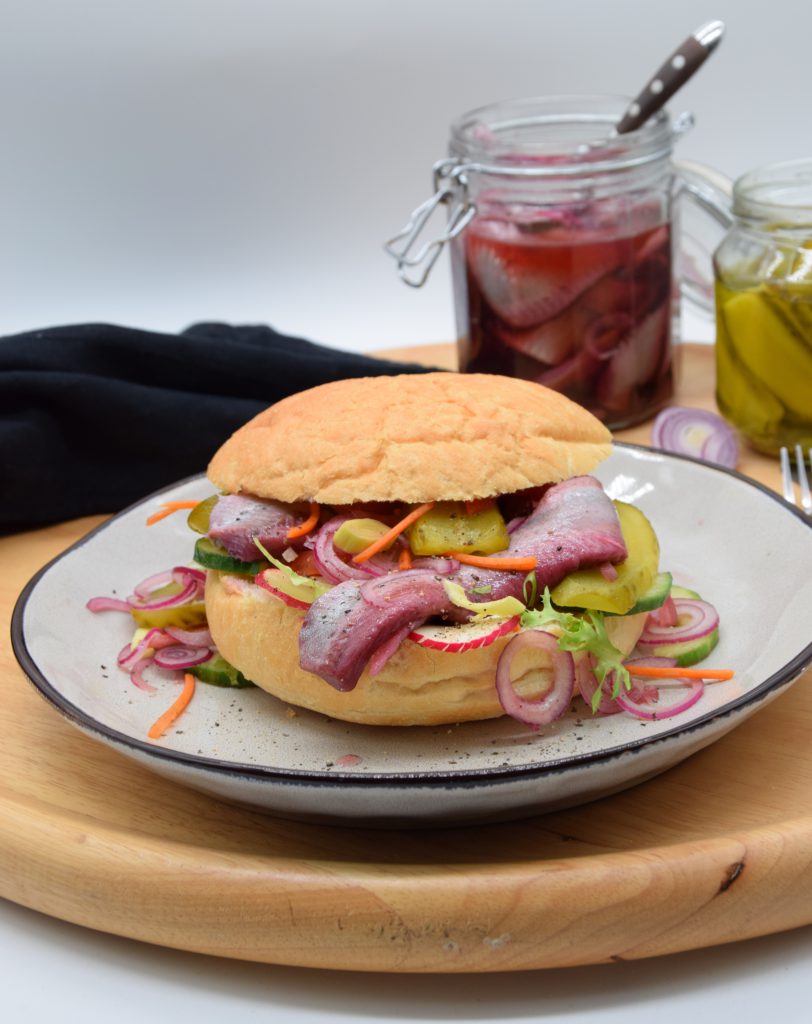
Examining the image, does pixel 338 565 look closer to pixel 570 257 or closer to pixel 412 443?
pixel 412 443

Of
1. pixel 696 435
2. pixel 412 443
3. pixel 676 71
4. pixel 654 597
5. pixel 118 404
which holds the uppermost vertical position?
pixel 676 71

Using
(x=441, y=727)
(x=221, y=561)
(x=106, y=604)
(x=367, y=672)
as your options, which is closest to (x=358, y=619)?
(x=367, y=672)

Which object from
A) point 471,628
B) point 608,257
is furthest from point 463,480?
point 608,257

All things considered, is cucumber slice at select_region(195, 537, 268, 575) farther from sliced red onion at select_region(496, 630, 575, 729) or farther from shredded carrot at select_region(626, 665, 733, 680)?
shredded carrot at select_region(626, 665, 733, 680)

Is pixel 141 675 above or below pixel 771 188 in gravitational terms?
below

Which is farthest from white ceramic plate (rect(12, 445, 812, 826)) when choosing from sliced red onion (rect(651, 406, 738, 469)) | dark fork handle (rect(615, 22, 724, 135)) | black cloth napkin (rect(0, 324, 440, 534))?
dark fork handle (rect(615, 22, 724, 135))

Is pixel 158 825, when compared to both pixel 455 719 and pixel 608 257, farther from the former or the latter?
pixel 608 257

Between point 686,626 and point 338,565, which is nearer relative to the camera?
point 338,565
